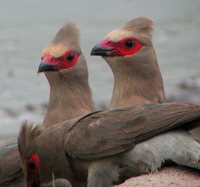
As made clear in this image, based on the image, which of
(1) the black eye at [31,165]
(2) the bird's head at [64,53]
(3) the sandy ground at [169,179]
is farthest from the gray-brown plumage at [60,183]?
(2) the bird's head at [64,53]

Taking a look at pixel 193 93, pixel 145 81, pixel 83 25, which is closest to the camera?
pixel 145 81

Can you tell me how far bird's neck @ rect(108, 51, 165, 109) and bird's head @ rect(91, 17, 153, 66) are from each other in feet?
0.25

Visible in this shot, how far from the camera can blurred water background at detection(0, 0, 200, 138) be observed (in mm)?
15758

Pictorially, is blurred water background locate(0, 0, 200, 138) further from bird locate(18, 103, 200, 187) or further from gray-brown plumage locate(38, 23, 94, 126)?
bird locate(18, 103, 200, 187)

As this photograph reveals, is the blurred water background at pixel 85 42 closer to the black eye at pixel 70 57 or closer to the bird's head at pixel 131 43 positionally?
the black eye at pixel 70 57

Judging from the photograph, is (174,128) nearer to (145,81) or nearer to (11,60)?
(145,81)

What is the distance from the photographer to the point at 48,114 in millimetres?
9305

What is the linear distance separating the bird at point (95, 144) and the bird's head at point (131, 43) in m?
1.76

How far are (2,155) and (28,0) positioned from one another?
52.8 ft

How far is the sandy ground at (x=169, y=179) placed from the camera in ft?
22.4

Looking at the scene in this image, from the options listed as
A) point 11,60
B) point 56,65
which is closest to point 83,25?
point 11,60

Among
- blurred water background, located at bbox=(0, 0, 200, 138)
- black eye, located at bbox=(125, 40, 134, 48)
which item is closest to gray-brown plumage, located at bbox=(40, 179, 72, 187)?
black eye, located at bbox=(125, 40, 134, 48)

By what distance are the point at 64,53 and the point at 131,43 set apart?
2.09ft

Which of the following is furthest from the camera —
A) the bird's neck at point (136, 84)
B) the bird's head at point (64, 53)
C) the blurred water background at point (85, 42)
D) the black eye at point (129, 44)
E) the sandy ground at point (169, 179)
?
the blurred water background at point (85, 42)
